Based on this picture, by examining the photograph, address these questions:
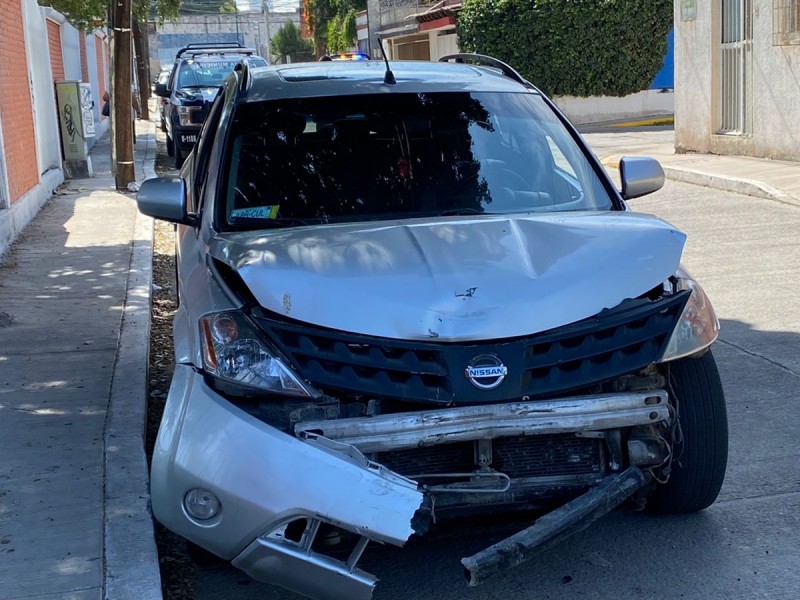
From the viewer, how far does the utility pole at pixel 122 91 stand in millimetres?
15539

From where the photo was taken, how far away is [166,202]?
483cm

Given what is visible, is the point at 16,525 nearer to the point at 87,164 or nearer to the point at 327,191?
the point at 327,191

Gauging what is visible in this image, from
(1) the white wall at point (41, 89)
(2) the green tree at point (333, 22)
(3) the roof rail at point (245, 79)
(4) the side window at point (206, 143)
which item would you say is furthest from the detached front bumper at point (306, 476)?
(2) the green tree at point (333, 22)

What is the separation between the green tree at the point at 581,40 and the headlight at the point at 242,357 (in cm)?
2434

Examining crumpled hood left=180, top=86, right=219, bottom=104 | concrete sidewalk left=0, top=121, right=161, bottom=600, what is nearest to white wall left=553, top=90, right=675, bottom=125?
crumpled hood left=180, top=86, right=219, bottom=104

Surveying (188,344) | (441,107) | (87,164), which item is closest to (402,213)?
(441,107)

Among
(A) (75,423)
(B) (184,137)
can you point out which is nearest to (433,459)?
(A) (75,423)

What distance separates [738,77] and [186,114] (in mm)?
8963

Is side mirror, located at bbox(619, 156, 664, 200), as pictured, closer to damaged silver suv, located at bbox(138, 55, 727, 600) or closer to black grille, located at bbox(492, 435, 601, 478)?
damaged silver suv, located at bbox(138, 55, 727, 600)

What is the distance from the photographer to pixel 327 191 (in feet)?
15.8

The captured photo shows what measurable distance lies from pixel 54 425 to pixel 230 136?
1890mm

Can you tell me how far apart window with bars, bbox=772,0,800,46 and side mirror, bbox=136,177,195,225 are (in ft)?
39.1

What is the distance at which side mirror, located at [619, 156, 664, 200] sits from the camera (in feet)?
17.0

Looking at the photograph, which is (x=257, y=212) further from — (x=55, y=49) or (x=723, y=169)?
(x=55, y=49)
